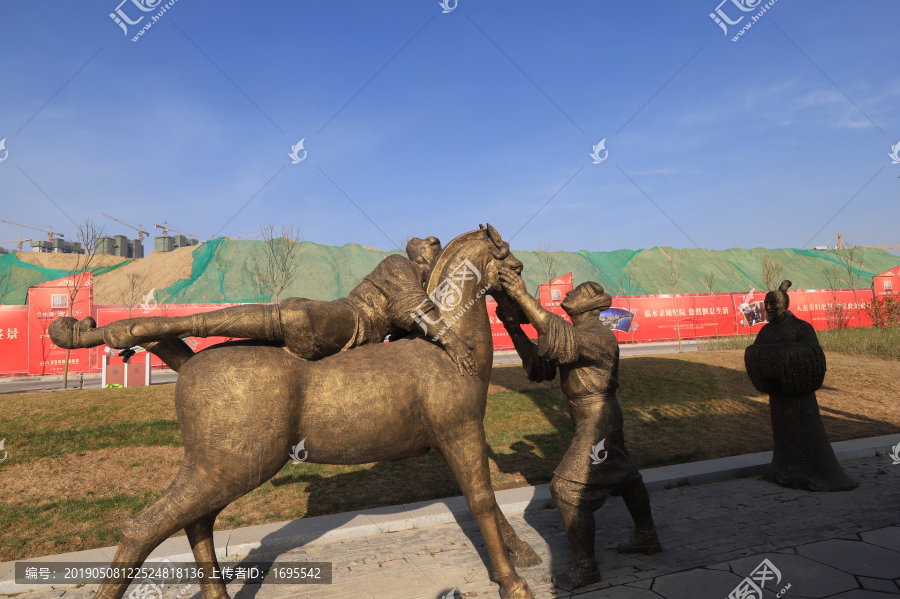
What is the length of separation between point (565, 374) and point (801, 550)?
2.43 meters

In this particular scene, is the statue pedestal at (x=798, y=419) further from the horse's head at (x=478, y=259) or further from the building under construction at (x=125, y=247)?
the building under construction at (x=125, y=247)

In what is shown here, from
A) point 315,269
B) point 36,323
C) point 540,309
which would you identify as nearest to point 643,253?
point 315,269

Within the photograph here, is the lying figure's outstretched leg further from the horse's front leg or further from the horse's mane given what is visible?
the horse's front leg

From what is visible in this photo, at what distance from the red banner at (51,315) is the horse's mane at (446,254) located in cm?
1764

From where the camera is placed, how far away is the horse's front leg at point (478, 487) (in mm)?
3359

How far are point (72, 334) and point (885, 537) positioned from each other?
635 centimetres

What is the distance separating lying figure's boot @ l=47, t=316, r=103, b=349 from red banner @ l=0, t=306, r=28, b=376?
65.3ft

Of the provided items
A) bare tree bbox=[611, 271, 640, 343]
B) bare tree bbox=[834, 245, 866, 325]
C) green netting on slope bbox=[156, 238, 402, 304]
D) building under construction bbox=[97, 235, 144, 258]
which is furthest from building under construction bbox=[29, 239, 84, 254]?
bare tree bbox=[834, 245, 866, 325]

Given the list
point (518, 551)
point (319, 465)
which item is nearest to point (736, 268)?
point (319, 465)

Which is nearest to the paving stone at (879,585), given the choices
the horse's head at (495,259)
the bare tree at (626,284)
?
the horse's head at (495,259)

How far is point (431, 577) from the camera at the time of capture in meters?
3.99

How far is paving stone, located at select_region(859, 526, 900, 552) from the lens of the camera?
4230 millimetres

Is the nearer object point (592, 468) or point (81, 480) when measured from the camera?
point (592, 468)

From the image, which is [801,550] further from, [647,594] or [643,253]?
[643,253]
